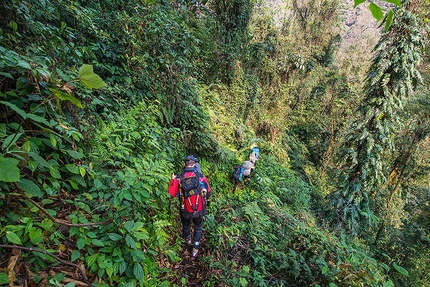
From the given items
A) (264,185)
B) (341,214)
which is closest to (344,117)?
(341,214)

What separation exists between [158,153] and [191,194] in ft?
3.47

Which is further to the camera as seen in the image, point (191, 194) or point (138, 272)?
point (191, 194)

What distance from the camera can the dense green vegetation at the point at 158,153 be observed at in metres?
2.05

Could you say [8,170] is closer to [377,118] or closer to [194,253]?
[194,253]

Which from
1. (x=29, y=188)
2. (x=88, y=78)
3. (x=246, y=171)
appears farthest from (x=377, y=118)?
(x=29, y=188)

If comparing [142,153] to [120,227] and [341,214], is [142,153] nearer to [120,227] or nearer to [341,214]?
[120,227]

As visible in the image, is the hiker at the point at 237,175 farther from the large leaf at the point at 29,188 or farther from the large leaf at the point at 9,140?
the large leaf at the point at 9,140

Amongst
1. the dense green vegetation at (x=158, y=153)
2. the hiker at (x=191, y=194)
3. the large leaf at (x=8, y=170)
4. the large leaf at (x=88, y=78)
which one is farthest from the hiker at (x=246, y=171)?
the large leaf at (x=8, y=170)

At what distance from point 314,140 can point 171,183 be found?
17730 millimetres

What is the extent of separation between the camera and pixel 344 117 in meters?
17.8

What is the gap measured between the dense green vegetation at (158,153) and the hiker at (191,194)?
0.71 feet

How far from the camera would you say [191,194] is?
3.62m

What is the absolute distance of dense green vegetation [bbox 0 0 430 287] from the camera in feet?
6.73

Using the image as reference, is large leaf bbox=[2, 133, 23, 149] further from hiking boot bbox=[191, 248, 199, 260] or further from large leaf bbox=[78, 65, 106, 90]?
hiking boot bbox=[191, 248, 199, 260]
